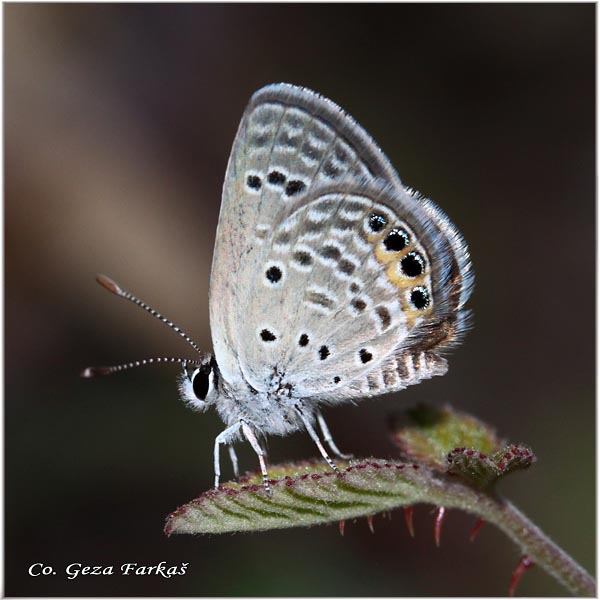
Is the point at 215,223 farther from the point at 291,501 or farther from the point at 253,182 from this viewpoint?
the point at 291,501

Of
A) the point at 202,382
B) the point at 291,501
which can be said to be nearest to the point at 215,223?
the point at 202,382

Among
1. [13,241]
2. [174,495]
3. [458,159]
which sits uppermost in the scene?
[458,159]

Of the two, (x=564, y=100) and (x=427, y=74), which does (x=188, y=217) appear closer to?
(x=427, y=74)

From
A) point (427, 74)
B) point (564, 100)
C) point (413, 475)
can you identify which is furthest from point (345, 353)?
point (564, 100)

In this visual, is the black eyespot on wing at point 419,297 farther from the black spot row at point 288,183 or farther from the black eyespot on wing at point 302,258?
the black spot row at point 288,183

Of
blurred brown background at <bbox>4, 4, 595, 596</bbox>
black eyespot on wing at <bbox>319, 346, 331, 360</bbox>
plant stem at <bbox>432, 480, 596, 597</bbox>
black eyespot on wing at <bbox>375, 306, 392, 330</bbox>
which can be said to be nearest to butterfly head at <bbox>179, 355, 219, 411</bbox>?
black eyespot on wing at <bbox>319, 346, 331, 360</bbox>

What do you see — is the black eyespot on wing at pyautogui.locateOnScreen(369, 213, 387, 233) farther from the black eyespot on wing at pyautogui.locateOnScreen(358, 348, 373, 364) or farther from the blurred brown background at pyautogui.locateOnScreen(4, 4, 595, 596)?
the blurred brown background at pyautogui.locateOnScreen(4, 4, 595, 596)

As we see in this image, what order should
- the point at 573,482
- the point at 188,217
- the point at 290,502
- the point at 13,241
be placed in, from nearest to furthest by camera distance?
the point at 290,502 → the point at 573,482 → the point at 13,241 → the point at 188,217

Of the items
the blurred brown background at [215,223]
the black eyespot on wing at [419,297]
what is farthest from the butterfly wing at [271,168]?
the blurred brown background at [215,223]
